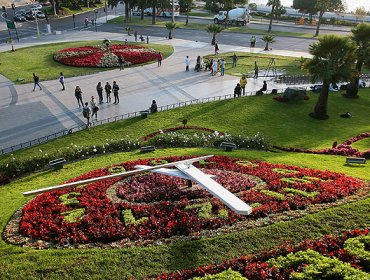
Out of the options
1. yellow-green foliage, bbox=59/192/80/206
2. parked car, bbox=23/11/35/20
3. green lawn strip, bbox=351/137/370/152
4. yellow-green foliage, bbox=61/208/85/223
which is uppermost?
parked car, bbox=23/11/35/20

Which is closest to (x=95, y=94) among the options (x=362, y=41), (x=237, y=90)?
(x=237, y=90)

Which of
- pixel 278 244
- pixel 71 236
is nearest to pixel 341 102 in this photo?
pixel 278 244

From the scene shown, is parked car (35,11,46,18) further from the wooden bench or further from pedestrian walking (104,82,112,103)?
the wooden bench

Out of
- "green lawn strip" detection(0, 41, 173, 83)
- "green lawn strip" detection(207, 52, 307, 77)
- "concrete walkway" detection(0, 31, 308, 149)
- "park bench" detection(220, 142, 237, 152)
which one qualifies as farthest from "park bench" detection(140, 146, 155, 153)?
"green lawn strip" detection(207, 52, 307, 77)

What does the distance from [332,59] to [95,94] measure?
64.6 feet

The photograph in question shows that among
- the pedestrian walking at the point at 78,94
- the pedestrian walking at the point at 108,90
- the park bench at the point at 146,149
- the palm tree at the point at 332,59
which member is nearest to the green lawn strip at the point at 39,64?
the pedestrian walking at the point at 108,90

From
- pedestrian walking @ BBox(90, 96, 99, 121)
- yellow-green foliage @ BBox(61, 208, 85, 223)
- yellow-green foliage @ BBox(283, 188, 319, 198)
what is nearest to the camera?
yellow-green foliage @ BBox(61, 208, 85, 223)

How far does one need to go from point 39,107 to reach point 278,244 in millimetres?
23763

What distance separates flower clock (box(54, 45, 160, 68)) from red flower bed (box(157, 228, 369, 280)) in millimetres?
35425

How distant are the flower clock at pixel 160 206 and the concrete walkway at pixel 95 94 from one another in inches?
432

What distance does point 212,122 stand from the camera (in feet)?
90.8

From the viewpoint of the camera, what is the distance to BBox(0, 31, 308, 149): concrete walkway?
26562 millimetres

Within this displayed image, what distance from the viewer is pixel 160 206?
1406 cm

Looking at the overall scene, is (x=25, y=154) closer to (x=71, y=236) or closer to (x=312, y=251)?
(x=71, y=236)
